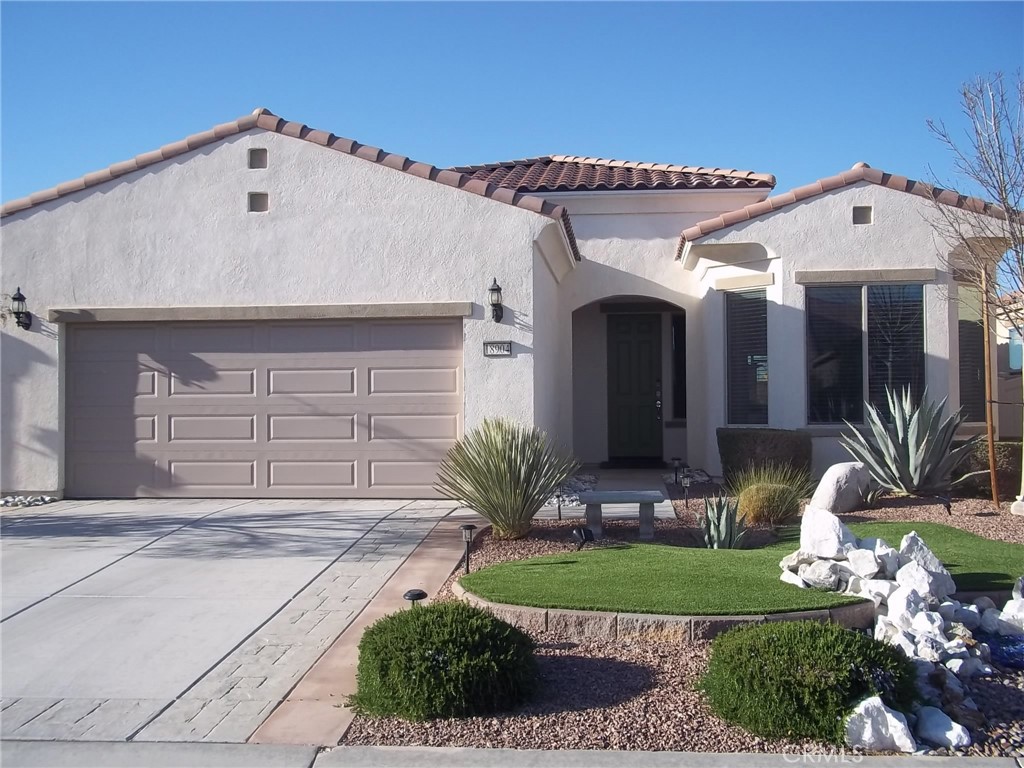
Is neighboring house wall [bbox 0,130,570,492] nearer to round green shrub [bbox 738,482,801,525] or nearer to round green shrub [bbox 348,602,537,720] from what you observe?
Result: round green shrub [bbox 738,482,801,525]

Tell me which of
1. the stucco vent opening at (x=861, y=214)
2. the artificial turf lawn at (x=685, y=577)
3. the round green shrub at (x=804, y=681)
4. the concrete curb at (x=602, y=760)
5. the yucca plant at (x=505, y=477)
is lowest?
the concrete curb at (x=602, y=760)

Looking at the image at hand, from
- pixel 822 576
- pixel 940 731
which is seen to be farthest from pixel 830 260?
pixel 940 731

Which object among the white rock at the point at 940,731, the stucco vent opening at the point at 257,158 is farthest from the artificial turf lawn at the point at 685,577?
the stucco vent opening at the point at 257,158

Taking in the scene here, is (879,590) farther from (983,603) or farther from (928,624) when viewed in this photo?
(983,603)

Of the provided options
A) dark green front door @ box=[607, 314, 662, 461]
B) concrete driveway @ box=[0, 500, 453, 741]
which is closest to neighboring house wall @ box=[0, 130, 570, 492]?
concrete driveway @ box=[0, 500, 453, 741]

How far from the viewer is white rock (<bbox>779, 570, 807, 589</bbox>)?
6525mm

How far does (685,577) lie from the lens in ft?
22.0

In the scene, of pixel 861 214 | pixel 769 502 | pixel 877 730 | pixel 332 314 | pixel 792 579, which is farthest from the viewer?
pixel 861 214

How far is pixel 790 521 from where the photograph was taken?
9.73 metres

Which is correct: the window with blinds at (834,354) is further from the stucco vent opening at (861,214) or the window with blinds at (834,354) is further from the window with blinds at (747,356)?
the stucco vent opening at (861,214)

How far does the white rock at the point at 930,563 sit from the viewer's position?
20.2 feet

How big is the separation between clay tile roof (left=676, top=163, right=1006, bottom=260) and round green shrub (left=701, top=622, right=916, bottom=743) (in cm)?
777

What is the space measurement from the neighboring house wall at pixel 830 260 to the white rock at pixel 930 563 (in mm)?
5710

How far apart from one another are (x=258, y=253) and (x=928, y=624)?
8620 mm
